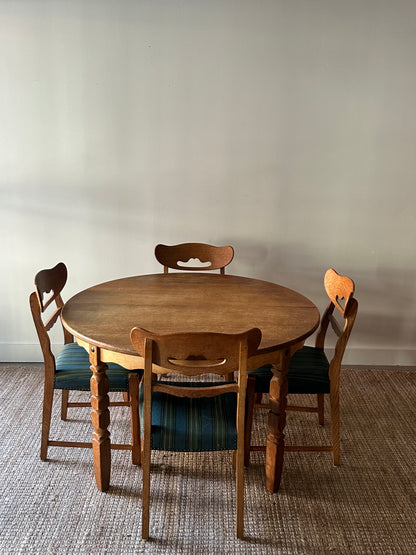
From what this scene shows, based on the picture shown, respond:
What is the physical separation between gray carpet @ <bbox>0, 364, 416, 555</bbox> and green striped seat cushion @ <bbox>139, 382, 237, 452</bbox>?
1.33 ft

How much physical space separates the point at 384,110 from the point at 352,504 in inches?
91.3

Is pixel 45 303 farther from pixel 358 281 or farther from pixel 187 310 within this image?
pixel 358 281

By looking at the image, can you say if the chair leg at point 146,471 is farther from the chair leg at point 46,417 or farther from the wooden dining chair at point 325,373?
the chair leg at point 46,417

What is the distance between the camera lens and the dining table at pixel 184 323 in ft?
6.54

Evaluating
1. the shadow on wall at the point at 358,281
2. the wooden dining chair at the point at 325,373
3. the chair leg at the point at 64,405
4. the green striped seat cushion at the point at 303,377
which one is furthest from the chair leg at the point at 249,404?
the shadow on wall at the point at 358,281

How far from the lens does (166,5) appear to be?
2.98m

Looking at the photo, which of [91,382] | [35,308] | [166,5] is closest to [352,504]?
[91,382]

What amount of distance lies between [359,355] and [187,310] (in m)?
1.74

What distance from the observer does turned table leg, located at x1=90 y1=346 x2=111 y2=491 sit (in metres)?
2.06

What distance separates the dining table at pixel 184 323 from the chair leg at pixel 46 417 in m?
0.31

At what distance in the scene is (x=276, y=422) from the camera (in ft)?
6.97

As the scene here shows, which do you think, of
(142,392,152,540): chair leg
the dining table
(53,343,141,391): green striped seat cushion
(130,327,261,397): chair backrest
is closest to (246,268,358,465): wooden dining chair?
the dining table

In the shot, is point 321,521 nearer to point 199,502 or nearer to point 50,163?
point 199,502

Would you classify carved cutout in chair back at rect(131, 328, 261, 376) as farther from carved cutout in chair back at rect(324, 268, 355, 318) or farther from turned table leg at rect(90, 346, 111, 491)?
carved cutout in chair back at rect(324, 268, 355, 318)
